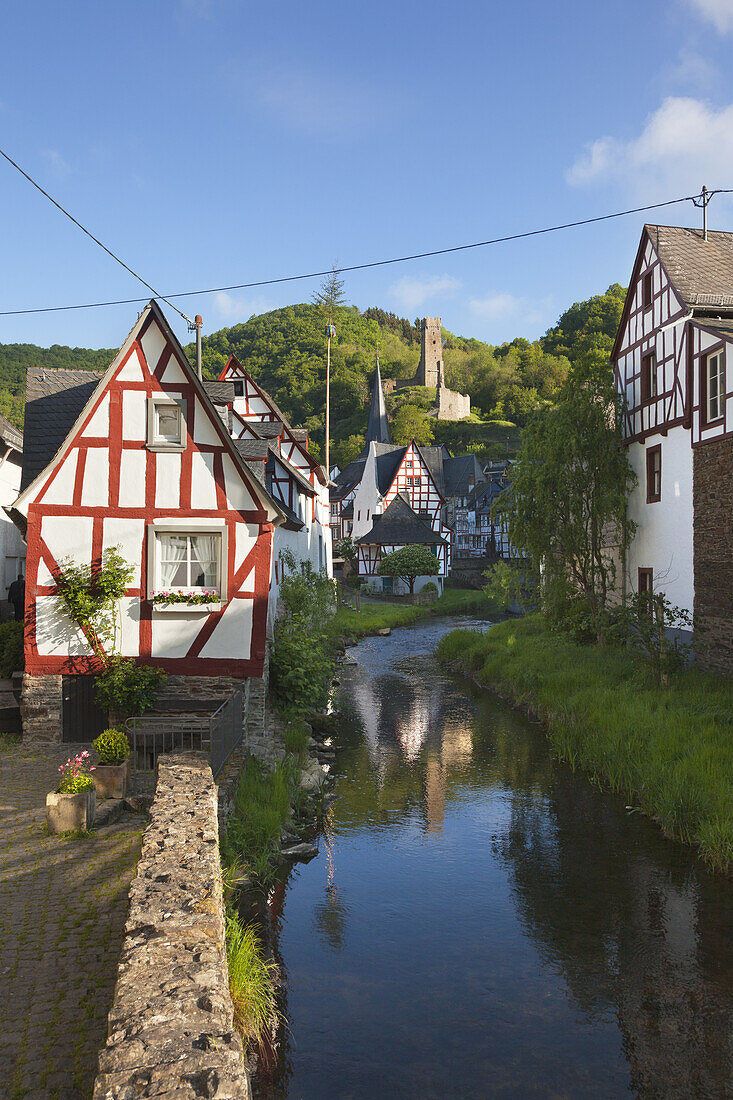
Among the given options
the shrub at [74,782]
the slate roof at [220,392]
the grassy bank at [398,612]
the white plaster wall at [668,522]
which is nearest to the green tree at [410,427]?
the grassy bank at [398,612]

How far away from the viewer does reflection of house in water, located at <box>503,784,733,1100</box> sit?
6.30m

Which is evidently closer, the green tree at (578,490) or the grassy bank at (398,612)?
the green tree at (578,490)

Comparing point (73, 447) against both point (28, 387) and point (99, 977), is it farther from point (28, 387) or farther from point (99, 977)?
point (99, 977)

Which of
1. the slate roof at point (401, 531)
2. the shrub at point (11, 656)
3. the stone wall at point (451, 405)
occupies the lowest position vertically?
the shrub at point (11, 656)

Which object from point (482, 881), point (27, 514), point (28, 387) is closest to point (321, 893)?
point (482, 881)

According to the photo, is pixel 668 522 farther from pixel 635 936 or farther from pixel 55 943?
pixel 55 943

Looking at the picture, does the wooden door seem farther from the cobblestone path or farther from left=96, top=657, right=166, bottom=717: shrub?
the cobblestone path

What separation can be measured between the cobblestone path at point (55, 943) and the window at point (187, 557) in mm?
4188

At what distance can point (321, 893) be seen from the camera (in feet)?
30.9

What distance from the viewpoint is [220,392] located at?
16.3 m

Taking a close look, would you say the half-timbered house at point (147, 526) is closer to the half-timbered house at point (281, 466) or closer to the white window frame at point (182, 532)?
the white window frame at point (182, 532)

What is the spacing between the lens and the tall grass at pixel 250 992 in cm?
623

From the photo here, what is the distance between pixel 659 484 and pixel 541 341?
10102 centimetres

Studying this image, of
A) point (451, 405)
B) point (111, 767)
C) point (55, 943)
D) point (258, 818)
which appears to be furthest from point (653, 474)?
point (451, 405)
